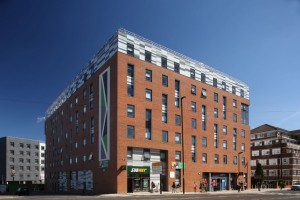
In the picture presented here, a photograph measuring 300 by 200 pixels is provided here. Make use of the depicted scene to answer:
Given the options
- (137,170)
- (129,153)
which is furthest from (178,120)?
(137,170)

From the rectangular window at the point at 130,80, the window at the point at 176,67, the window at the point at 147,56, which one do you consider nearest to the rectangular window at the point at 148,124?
the rectangular window at the point at 130,80

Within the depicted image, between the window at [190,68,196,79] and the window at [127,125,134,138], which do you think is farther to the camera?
the window at [190,68,196,79]

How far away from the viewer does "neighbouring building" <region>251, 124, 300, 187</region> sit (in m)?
91.1

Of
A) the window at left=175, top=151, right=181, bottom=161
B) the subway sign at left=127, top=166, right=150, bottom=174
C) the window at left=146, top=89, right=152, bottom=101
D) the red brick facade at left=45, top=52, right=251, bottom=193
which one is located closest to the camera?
the subway sign at left=127, top=166, right=150, bottom=174

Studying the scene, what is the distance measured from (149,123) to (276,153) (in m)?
59.3

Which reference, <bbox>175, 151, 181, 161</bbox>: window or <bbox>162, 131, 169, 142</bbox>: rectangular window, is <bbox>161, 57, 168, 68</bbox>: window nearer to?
<bbox>162, 131, 169, 142</bbox>: rectangular window

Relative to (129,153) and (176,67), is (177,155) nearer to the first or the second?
(129,153)

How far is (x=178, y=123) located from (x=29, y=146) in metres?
95.2

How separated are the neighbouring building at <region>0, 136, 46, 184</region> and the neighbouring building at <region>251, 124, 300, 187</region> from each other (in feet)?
256

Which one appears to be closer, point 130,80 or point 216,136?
point 130,80

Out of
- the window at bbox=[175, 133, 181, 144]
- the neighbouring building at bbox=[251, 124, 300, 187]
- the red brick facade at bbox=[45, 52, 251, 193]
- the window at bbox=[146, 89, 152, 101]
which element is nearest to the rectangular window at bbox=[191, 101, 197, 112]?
the red brick facade at bbox=[45, 52, 251, 193]

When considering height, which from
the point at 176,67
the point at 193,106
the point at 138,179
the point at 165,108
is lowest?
the point at 138,179

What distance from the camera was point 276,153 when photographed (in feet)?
312

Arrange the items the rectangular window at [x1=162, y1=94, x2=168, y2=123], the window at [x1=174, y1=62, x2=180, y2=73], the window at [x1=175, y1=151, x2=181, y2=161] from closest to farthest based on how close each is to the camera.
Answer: the rectangular window at [x1=162, y1=94, x2=168, y2=123] < the window at [x1=175, y1=151, x2=181, y2=161] < the window at [x1=174, y1=62, x2=180, y2=73]
